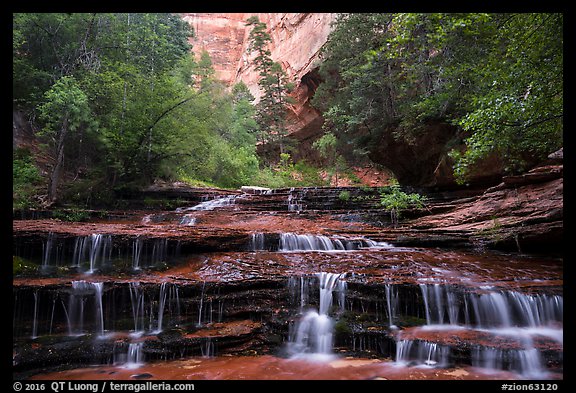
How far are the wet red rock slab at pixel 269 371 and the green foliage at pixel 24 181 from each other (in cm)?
878

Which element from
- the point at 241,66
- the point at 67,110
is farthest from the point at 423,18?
the point at 241,66

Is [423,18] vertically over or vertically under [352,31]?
under

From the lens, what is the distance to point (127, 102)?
40.9 feet

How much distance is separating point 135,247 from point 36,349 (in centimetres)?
294

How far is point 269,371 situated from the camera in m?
4.21

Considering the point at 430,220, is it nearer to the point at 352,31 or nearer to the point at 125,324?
the point at 125,324

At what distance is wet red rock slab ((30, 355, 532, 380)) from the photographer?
3.97 metres

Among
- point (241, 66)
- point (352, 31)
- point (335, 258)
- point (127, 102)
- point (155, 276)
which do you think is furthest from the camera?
point (241, 66)

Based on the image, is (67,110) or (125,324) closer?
(125,324)

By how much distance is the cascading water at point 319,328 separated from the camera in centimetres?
495

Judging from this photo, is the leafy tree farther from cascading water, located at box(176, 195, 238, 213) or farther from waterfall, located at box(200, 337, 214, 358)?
waterfall, located at box(200, 337, 214, 358)

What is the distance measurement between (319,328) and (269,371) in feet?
4.44

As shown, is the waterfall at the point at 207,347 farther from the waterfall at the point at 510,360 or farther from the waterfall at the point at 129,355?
the waterfall at the point at 510,360

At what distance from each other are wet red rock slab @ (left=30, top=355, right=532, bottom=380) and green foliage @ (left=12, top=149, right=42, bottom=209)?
8.78 metres
